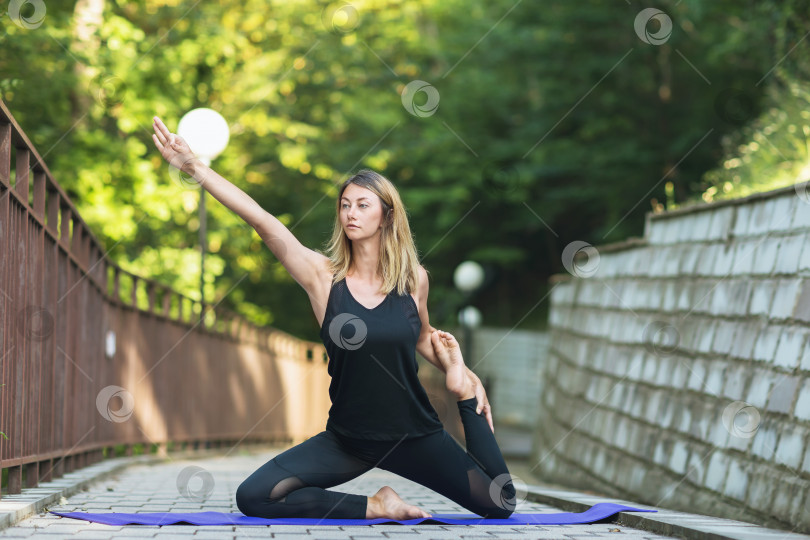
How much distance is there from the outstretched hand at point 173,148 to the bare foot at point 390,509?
5.50 feet

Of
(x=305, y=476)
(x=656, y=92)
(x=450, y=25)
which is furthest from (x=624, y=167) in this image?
(x=305, y=476)

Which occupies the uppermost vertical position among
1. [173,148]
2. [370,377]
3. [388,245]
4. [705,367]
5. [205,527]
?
[173,148]

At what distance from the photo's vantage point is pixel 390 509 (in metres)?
4.61

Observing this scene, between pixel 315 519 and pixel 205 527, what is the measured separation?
1.73 ft

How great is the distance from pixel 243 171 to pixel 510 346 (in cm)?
958

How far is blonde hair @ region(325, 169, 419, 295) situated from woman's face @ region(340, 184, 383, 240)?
0.10 ft

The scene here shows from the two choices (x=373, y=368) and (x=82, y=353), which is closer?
(x=373, y=368)

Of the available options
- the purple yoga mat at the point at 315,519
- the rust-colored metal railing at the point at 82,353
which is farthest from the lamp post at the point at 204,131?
the purple yoga mat at the point at 315,519

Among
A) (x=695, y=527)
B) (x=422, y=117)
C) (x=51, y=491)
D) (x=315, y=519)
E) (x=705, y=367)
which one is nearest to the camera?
(x=695, y=527)

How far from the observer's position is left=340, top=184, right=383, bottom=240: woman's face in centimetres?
455

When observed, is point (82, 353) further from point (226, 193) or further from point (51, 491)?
point (226, 193)

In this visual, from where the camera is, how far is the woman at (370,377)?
439 centimetres

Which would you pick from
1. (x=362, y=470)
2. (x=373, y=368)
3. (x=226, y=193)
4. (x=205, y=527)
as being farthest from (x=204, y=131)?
(x=205, y=527)

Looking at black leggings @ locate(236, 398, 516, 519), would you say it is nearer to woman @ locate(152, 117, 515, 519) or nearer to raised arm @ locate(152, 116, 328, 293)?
woman @ locate(152, 117, 515, 519)
